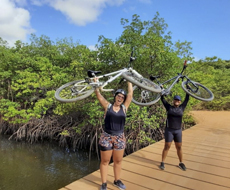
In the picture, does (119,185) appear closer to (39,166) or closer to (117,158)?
(117,158)

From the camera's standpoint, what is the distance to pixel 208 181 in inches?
114

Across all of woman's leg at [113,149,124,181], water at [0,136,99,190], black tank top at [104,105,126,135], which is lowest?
water at [0,136,99,190]

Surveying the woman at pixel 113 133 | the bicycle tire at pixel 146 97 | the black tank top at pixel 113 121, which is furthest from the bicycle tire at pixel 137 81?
the black tank top at pixel 113 121

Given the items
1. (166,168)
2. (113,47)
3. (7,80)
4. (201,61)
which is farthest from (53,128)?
(201,61)

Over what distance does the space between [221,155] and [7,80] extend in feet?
36.1

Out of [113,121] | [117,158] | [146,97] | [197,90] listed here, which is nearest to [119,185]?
[117,158]

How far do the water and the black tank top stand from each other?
156 inches

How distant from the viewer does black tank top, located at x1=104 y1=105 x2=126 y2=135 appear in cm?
235

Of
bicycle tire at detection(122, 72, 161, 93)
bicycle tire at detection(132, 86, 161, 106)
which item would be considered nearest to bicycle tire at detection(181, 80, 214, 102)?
bicycle tire at detection(132, 86, 161, 106)

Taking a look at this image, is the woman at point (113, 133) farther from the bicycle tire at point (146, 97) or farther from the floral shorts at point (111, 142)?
the bicycle tire at point (146, 97)

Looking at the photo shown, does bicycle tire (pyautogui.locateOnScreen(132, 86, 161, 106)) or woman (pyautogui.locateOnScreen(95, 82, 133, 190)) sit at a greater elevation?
bicycle tire (pyautogui.locateOnScreen(132, 86, 161, 106))

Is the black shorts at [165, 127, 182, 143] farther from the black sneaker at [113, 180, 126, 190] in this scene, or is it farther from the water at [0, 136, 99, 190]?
the water at [0, 136, 99, 190]

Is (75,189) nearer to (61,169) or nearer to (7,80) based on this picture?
(61,169)

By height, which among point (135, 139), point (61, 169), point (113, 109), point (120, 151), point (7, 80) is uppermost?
point (7, 80)
